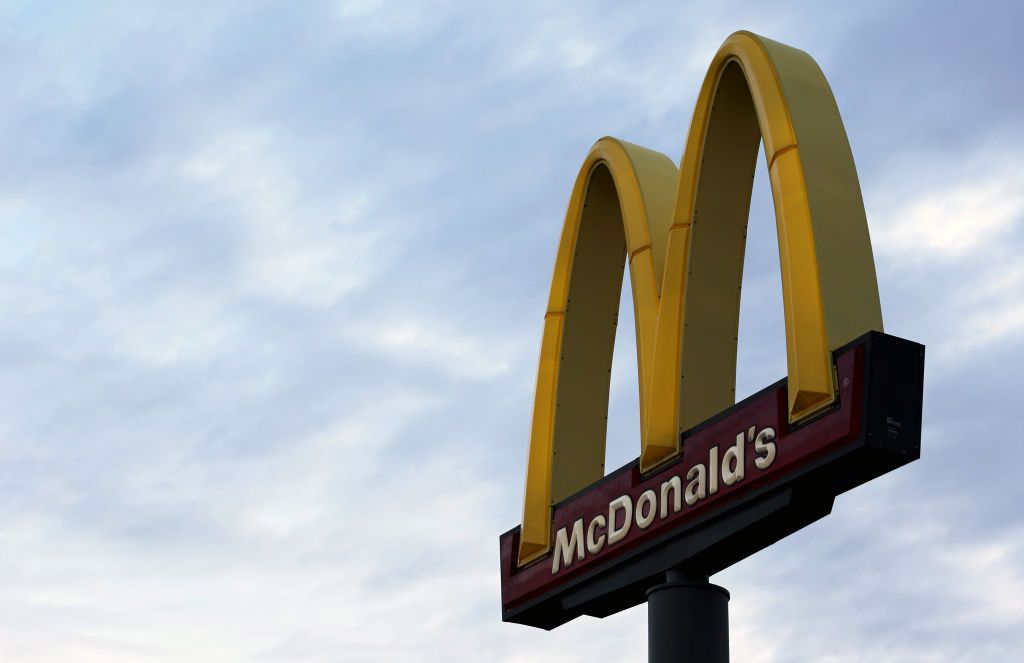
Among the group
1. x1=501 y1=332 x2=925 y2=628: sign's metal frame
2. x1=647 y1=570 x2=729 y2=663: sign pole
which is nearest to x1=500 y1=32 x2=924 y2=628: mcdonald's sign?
x1=501 y1=332 x2=925 y2=628: sign's metal frame

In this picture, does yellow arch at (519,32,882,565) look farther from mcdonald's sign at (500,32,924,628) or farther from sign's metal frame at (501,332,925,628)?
sign's metal frame at (501,332,925,628)

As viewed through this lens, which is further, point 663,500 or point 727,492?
point 663,500

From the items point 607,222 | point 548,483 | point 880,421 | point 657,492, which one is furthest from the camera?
point 607,222

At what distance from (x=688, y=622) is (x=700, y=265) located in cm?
359

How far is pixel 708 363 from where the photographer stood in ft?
55.9

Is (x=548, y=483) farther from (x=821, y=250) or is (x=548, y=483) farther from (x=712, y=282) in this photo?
(x=821, y=250)

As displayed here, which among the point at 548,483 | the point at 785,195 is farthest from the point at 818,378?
the point at 548,483

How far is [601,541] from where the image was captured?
57.7 feet

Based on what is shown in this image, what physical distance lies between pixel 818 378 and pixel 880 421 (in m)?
0.73

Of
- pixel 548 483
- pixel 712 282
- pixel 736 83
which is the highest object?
pixel 736 83

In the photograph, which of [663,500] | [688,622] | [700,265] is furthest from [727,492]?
[700,265]

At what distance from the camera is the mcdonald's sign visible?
14.8 metres

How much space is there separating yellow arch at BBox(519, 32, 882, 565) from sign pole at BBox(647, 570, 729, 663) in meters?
1.30

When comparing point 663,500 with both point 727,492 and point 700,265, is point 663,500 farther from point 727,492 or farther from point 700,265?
point 700,265
